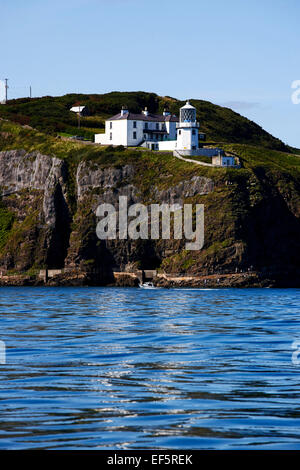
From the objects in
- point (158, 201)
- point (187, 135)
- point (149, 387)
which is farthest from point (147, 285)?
point (149, 387)

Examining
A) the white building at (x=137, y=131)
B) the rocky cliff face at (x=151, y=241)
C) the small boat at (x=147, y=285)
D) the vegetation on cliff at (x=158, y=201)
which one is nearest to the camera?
the small boat at (x=147, y=285)

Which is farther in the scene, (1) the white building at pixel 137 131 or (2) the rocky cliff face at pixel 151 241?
(1) the white building at pixel 137 131

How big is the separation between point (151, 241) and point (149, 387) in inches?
4444

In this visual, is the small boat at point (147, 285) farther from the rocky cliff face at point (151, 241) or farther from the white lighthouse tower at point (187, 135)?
the white lighthouse tower at point (187, 135)

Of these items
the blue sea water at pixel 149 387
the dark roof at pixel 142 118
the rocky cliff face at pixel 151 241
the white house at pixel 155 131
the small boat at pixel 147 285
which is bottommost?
the small boat at pixel 147 285

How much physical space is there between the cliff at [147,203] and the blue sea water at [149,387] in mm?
83609

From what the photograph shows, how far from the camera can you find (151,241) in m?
140

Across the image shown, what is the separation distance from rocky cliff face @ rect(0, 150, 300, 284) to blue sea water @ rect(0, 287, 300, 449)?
83.9 meters

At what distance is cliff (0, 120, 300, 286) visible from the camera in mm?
133750

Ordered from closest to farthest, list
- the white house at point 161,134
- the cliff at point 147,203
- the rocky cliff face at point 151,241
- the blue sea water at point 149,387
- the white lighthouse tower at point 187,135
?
the blue sea water at point 149,387 → the cliff at point 147,203 → the rocky cliff face at point 151,241 → the white lighthouse tower at point 187,135 → the white house at point 161,134

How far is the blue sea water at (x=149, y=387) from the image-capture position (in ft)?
64.5

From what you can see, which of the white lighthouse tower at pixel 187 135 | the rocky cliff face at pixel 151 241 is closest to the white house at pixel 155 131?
the white lighthouse tower at pixel 187 135
